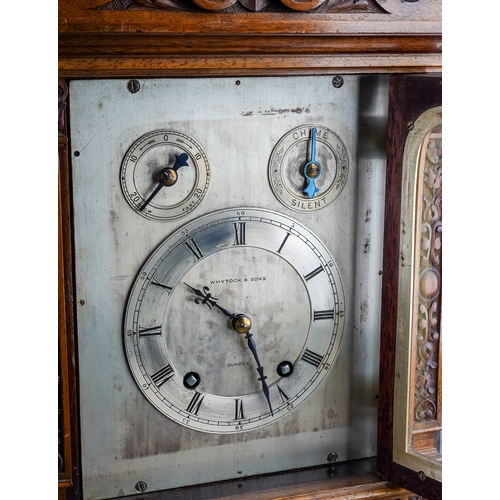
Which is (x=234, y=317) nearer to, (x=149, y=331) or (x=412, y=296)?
(x=149, y=331)

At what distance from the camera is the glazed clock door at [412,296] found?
72.9 inches

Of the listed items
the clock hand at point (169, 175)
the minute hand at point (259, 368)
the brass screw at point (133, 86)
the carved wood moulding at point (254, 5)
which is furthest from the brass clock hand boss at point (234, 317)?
the carved wood moulding at point (254, 5)

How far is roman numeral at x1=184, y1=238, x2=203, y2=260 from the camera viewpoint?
74.0 inches

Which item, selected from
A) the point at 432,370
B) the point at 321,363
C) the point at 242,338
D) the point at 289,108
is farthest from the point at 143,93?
the point at 432,370

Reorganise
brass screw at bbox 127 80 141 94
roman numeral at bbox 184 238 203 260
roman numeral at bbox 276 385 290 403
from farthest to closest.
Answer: roman numeral at bbox 276 385 290 403 < roman numeral at bbox 184 238 203 260 < brass screw at bbox 127 80 141 94

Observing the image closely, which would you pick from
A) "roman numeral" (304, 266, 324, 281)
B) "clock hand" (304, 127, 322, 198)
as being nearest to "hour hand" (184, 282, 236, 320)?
"roman numeral" (304, 266, 324, 281)

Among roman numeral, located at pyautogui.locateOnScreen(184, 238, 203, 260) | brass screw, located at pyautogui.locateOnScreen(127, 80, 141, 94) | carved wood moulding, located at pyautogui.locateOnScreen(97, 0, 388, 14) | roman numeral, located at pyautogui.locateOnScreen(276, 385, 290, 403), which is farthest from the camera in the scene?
roman numeral, located at pyautogui.locateOnScreen(276, 385, 290, 403)

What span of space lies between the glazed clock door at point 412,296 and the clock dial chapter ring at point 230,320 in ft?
0.50

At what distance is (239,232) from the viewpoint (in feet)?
6.26

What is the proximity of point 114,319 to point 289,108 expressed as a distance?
0.61 m

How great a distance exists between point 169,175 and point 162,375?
45 cm

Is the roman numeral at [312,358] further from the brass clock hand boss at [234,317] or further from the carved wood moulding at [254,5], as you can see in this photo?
the carved wood moulding at [254,5]

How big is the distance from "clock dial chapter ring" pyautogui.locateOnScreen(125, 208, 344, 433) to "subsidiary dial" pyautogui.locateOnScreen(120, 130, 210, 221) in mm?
58

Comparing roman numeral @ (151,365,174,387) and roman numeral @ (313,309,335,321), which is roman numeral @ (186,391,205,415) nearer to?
roman numeral @ (151,365,174,387)
